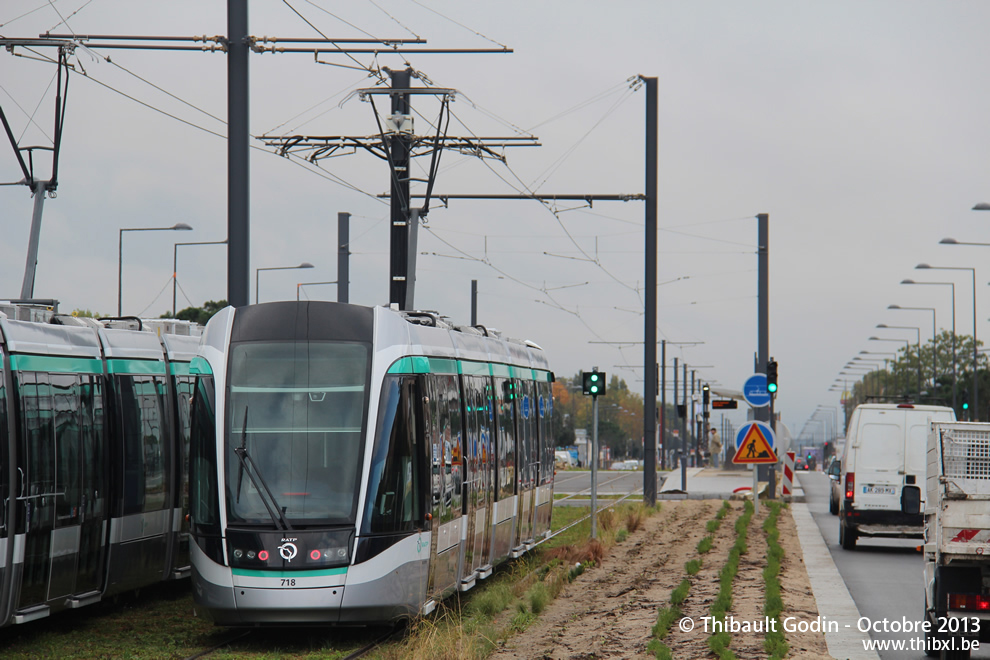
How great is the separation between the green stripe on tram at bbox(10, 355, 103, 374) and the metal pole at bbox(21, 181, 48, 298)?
17.9 feet

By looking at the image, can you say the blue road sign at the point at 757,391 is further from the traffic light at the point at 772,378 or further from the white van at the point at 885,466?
the white van at the point at 885,466

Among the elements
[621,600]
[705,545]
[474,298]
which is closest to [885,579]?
[705,545]

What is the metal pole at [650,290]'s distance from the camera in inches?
1332

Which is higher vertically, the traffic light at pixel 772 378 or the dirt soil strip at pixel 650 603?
the traffic light at pixel 772 378

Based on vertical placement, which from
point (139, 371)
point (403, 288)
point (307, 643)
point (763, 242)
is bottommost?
point (307, 643)

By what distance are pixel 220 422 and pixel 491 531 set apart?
18.3ft

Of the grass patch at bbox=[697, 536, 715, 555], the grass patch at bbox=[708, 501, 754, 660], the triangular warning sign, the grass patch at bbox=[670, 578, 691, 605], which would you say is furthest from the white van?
the grass patch at bbox=[670, 578, 691, 605]

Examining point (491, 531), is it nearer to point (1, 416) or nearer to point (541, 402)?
point (541, 402)

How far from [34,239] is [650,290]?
Result: 16.9 meters

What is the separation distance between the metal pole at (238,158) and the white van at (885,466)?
38.0ft

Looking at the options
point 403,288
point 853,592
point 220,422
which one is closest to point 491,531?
point 853,592

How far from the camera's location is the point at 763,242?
4162cm

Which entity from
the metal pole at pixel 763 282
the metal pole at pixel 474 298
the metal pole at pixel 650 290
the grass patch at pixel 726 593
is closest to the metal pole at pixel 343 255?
the metal pole at pixel 650 290

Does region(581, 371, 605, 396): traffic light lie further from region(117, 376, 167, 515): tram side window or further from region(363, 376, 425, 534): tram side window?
region(363, 376, 425, 534): tram side window
